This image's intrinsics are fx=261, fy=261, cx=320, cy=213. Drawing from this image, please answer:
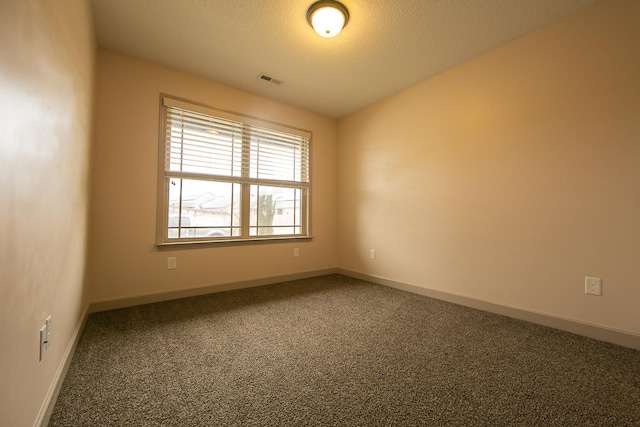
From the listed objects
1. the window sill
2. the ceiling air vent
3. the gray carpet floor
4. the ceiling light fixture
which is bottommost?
the gray carpet floor

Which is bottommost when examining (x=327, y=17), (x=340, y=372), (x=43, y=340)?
(x=340, y=372)

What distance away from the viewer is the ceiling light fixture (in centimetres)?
193

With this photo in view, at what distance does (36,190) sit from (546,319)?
10.8 ft

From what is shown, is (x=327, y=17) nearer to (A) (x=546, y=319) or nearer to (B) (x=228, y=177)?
(B) (x=228, y=177)

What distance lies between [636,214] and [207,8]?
3.42m

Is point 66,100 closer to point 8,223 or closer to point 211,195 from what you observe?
point 8,223

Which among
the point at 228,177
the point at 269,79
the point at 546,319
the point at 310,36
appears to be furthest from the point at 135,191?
the point at 546,319

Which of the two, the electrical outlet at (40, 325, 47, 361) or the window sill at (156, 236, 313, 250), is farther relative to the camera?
the window sill at (156, 236, 313, 250)

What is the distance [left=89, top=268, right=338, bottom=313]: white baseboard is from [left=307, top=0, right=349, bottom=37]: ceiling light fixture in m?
2.74

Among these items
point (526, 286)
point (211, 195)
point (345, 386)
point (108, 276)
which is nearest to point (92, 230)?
point (108, 276)

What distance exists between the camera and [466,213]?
265 centimetres

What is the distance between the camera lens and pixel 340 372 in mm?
1462

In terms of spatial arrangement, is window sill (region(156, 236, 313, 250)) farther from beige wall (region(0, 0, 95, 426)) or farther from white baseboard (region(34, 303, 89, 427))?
beige wall (region(0, 0, 95, 426))

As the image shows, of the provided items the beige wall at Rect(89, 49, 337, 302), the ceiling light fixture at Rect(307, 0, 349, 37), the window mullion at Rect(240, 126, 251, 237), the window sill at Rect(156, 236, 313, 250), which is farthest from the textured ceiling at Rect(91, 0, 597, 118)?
the window sill at Rect(156, 236, 313, 250)
